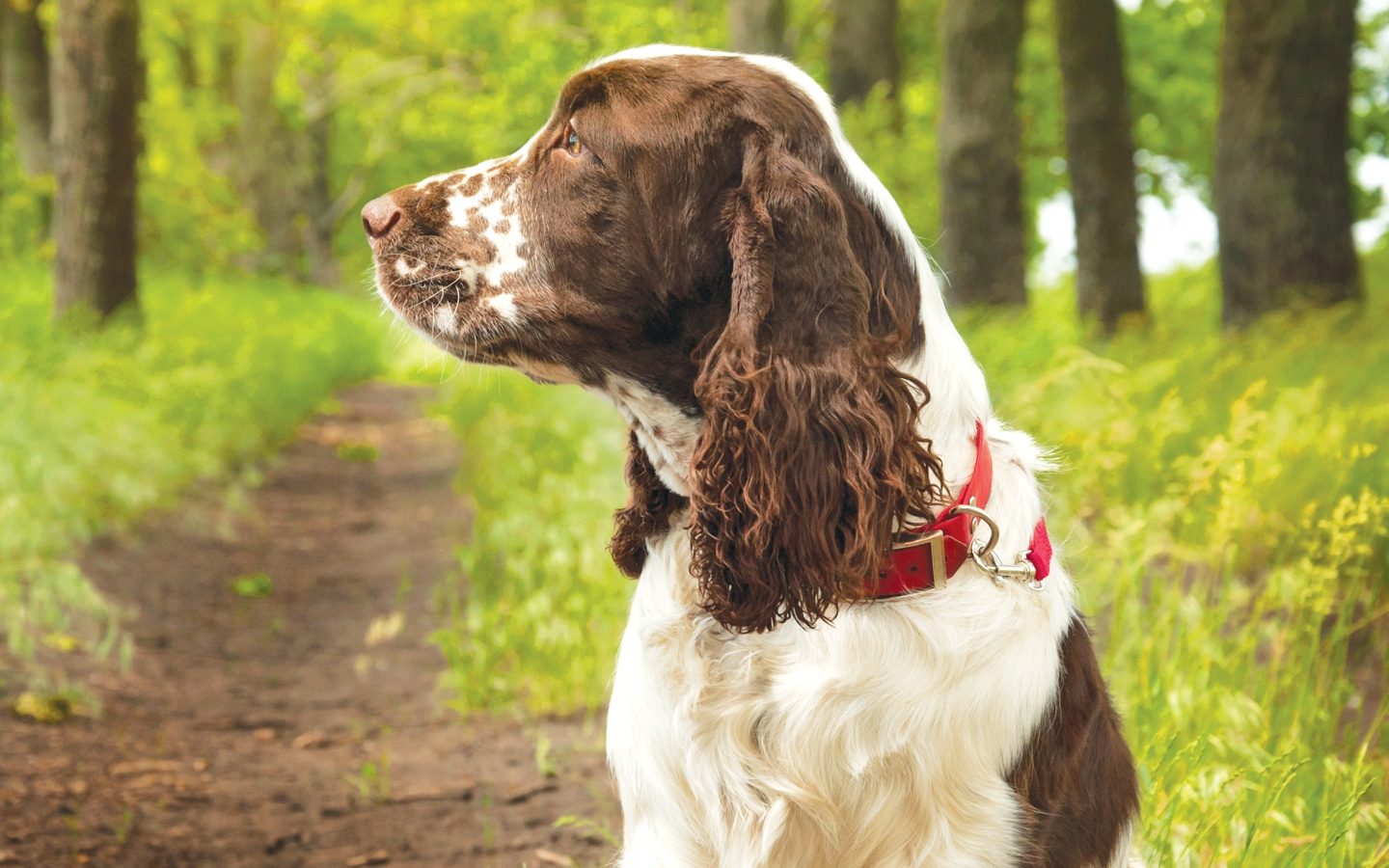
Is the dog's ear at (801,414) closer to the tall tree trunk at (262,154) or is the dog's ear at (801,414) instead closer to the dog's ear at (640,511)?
the dog's ear at (640,511)

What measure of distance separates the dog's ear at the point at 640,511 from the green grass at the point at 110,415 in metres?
2.84

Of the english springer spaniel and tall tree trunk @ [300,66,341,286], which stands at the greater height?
tall tree trunk @ [300,66,341,286]

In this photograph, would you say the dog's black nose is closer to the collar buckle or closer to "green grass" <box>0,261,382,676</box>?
the collar buckle

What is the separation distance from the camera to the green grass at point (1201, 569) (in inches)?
124

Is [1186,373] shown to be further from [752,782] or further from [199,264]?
[199,264]

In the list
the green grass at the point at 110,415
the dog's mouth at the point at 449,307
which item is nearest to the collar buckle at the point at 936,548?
the dog's mouth at the point at 449,307

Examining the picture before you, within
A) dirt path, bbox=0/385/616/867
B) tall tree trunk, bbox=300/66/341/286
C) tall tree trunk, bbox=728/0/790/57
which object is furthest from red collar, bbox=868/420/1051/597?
tall tree trunk, bbox=300/66/341/286

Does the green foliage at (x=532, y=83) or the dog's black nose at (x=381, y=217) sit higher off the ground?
the green foliage at (x=532, y=83)

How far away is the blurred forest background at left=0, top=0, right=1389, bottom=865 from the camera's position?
3691 mm

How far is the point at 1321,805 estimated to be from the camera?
10.3 feet

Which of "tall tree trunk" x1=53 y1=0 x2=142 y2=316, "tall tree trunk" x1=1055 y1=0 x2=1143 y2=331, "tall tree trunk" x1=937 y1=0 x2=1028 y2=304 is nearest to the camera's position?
"tall tree trunk" x1=53 y1=0 x2=142 y2=316

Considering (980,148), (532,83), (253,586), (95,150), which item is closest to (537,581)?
(253,586)

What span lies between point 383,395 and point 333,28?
37.9 feet

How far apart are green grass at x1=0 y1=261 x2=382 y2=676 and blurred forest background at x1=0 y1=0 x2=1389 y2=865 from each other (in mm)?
31
